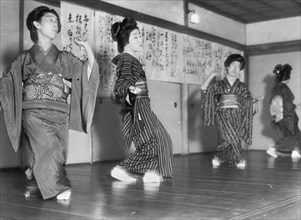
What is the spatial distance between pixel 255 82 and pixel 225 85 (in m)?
4.26

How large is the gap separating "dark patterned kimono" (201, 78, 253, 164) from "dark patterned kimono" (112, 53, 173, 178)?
72.0 inches

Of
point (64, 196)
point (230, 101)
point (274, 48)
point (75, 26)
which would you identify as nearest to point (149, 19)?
point (75, 26)

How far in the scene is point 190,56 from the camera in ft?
27.2

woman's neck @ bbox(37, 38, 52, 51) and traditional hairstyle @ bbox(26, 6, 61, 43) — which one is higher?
traditional hairstyle @ bbox(26, 6, 61, 43)

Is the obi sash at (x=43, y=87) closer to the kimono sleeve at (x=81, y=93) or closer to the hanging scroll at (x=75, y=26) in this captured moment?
the kimono sleeve at (x=81, y=93)

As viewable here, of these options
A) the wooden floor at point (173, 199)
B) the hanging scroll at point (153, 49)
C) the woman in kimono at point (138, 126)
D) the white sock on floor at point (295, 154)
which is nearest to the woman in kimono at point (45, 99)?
the wooden floor at point (173, 199)

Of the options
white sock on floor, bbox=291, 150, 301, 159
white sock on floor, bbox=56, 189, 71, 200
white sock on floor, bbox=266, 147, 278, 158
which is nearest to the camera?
white sock on floor, bbox=56, 189, 71, 200

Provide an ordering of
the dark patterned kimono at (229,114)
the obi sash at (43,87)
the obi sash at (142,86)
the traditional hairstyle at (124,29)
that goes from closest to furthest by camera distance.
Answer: the obi sash at (43,87) → the obi sash at (142,86) → the traditional hairstyle at (124,29) → the dark patterned kimono at (229,114)

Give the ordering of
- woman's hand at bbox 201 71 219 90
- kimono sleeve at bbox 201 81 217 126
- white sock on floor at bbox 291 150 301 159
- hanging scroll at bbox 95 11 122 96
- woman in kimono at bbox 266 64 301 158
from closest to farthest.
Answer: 1. woman's hand at bbox 201 71 219 90
2. kimono sleeve at bbox 201 81 217 126
3. hanging scroll at bbox 95 11 122 96
4. white sock on floor at bbox 291 150 301 159
5. woman in kimono at bbox 266 64 301 158

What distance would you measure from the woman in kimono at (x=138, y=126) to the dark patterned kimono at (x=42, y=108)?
2.32ft

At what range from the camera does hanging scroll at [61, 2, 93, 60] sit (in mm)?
5828

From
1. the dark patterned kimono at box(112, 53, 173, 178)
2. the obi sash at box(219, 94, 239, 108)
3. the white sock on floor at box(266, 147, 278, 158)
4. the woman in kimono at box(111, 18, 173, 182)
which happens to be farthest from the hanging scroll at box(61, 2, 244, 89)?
the white sock on floor at box(266, 147, 278, 158)

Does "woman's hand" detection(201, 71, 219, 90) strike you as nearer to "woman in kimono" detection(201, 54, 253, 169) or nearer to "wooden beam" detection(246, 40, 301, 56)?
"woman in kimono" detection(201, 54, 253, 169)

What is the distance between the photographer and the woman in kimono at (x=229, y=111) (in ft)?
19.1
